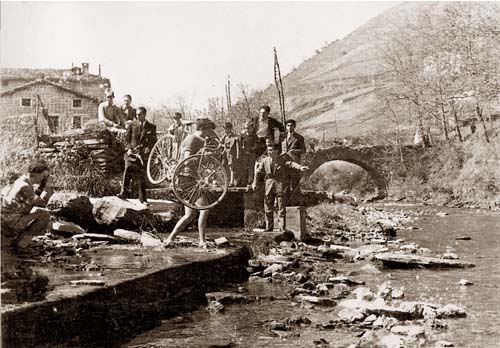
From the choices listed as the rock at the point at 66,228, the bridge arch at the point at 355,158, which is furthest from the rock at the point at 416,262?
the bridge arch at the point at 355,158

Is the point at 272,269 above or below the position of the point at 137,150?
below

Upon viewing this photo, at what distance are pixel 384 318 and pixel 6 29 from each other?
4.86m

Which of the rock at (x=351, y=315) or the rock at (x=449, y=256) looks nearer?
the rock at (x=351, y=315)

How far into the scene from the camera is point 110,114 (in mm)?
12016

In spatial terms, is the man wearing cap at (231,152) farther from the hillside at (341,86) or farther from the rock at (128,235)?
the hillside at (341,86)

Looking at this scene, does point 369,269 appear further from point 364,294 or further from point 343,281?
point 364,294

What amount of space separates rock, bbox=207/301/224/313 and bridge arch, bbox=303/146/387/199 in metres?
30.8

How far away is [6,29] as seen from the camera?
6129 mm

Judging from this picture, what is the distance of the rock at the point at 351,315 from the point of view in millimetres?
5999

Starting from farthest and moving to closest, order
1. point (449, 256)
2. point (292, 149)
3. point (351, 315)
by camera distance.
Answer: point (292, 149), point (449, 256), point (351, 315)

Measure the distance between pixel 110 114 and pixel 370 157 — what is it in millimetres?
28206

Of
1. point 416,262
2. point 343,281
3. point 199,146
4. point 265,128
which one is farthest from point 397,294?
point 265,128

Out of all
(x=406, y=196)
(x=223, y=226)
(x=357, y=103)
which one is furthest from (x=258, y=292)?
(x=357, y=103)

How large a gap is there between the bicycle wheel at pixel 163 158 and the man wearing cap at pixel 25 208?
15.7 ft
